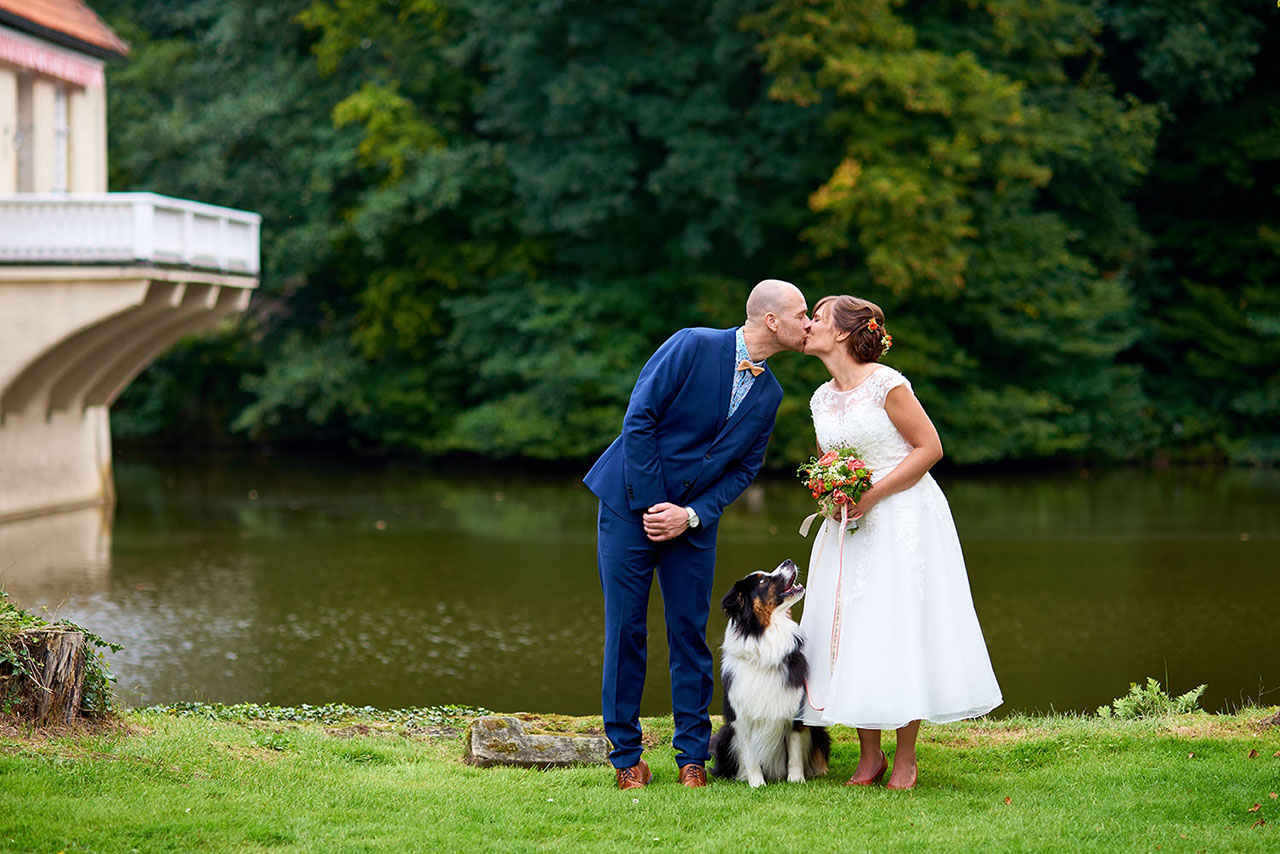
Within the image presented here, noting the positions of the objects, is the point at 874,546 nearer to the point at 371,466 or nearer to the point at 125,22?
the point at 371,466

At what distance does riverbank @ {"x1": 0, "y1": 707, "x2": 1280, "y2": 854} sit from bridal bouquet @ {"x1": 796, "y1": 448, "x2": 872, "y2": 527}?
1.15 m

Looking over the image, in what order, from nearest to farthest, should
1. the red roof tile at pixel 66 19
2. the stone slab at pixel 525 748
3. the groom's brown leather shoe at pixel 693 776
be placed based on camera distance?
the groom's brown leather shoe at pixel 693 776, the stone slab at pixel 525 748, the red roof tile at pixel 66 19

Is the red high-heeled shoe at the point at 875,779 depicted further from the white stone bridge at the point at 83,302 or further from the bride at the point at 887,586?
the white stone bridge at the point at 83,302

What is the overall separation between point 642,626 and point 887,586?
103cm

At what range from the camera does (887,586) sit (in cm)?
573

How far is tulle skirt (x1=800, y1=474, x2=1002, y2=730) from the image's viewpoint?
564 cm

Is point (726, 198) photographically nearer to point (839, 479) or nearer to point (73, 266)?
point (73, 266)

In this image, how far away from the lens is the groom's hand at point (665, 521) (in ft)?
18.5

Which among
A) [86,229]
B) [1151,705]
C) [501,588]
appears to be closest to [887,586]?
[1151,705]

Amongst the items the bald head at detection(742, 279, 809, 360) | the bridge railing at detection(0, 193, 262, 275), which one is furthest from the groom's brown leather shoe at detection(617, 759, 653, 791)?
the bridge railing at detection(0, 193, 262, 275)

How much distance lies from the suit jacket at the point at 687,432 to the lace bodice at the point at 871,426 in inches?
11.1

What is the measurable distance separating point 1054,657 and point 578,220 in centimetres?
1678

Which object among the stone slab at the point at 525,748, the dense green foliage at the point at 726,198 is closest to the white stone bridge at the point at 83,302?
the dense green foliage at the point at 726,198

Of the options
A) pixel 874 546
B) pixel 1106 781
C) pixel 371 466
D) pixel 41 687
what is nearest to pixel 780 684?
pixel 874 546
